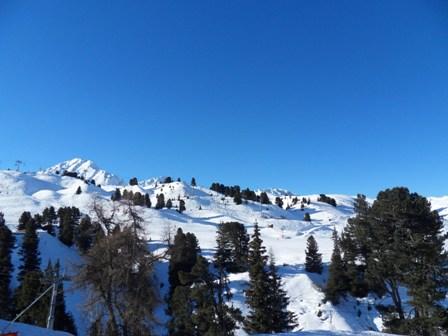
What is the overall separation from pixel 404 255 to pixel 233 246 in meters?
51.9

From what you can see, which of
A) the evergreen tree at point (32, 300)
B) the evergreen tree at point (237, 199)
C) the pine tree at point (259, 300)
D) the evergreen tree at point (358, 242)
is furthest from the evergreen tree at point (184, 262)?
the evergreen tree at point (237, 199)

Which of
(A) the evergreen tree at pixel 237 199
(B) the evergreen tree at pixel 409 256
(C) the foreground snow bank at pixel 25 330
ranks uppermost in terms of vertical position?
(A) the evergreen tree at pixel 237 199

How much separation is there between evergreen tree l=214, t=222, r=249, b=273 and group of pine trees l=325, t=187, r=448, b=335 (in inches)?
1562

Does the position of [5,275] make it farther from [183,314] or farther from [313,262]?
[313,262]

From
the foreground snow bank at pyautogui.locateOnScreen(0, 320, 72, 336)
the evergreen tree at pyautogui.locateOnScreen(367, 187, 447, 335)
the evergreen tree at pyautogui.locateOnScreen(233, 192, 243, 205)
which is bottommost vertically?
the foreground snow bank at pyautogui.locateOnScreen(0, 320, 72, 336)

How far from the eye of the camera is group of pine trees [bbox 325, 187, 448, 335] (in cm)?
2352

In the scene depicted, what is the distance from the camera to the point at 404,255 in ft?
80.8

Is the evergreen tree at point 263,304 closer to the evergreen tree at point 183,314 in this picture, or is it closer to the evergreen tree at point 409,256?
the evergreen tree at point 183,314

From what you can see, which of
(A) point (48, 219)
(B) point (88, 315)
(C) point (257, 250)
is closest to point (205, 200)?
(A) point (48, 219)

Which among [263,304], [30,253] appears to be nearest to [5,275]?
[30,253]

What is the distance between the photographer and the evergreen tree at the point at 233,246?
68.8 metres

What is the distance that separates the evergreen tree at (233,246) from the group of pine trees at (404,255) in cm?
3968

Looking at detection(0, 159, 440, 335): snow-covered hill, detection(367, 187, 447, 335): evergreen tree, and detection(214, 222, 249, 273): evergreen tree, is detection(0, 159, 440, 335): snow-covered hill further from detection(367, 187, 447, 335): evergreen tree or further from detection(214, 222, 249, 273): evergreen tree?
detection(367, 187, 447, 335): evergreen tree

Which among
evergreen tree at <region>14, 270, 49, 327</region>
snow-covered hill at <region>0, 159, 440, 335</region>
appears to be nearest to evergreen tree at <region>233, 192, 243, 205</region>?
snow-covered hill at <region>0, 159, 440, 335</region>
